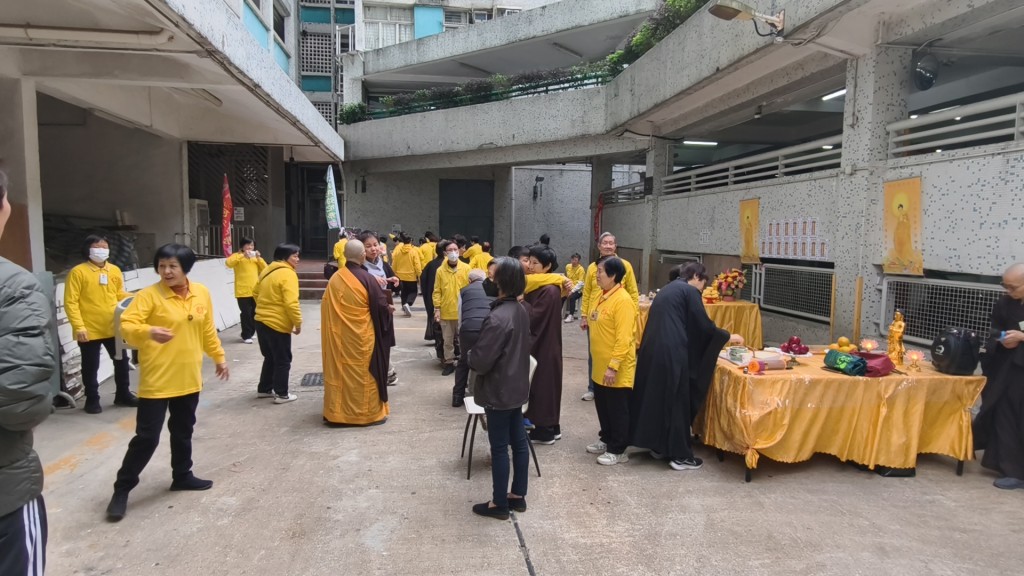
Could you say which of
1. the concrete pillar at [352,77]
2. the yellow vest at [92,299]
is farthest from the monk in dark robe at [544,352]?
the concrete pillar at [352,77]

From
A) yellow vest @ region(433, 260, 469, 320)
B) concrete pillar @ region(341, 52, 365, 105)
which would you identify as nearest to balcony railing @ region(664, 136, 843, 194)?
yellow vest @ region(433, 260, 469, 320)

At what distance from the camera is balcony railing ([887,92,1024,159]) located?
4613 millimetres

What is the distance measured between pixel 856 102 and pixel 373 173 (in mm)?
14548

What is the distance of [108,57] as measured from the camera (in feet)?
19.1

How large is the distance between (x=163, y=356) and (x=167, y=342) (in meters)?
0.09

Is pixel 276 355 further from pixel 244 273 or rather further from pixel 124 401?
pixel 244 273

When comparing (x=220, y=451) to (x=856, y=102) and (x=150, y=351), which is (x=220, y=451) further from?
(x=856, y=102)

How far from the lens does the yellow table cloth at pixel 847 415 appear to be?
3928 mm

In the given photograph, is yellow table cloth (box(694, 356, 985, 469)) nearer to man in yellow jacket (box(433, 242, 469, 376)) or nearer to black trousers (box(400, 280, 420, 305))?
man in yellow jacket (box(433, 242, 469, 376))

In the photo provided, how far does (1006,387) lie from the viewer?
13.1 feet

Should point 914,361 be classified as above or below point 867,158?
below

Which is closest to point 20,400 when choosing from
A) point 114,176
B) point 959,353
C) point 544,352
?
point 544,352

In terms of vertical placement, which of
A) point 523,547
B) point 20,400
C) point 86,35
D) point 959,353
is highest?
point 86,35

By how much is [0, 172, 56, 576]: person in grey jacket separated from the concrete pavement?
132 cm
